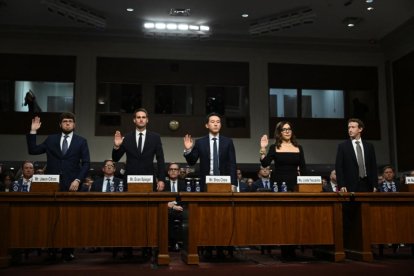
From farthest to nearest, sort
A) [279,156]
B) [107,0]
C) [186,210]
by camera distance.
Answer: [107,0] → [279,156] → [186,210]

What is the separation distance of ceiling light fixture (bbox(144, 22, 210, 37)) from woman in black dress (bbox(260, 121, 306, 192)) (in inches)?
255

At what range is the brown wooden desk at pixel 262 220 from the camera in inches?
172

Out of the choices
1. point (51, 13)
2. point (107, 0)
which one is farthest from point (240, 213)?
point (51, 13)

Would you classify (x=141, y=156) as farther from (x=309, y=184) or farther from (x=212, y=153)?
(x=309, y=184)

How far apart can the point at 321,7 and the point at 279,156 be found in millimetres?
6585

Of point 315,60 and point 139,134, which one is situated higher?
point 315,60

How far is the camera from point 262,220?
4453mm

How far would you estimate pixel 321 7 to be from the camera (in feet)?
34.3

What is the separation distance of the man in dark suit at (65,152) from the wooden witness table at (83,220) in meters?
0.63

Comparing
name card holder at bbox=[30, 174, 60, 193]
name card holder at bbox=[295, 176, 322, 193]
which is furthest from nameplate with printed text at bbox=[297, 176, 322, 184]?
name card holder at bbox=[30, 174, 60, 193]

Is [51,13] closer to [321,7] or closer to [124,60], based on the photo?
[124,60]

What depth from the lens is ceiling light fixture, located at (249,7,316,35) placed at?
10602 millimetres

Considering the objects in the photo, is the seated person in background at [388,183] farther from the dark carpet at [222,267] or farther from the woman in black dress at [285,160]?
the woman in black dress at [285,160]

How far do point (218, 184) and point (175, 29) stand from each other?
722 centimetres
